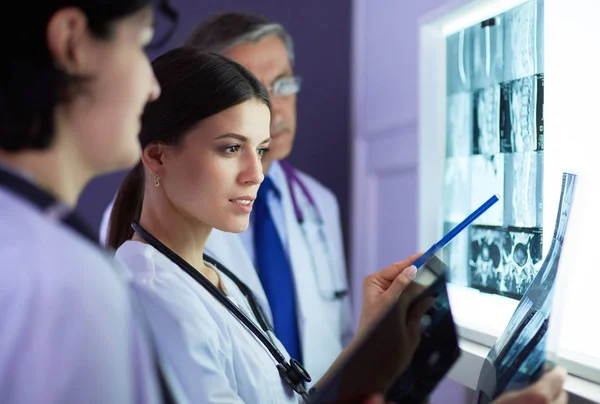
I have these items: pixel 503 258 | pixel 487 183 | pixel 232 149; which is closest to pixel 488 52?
pixel 487 183

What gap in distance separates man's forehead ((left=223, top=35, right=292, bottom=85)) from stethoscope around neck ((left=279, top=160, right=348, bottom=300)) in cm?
31

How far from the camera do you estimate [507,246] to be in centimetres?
94

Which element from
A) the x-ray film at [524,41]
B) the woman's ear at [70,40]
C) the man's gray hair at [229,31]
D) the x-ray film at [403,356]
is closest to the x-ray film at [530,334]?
the x-ray film at [403,356]

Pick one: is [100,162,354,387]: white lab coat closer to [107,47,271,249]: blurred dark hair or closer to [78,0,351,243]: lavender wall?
[78,0,351,243]: lavender wall

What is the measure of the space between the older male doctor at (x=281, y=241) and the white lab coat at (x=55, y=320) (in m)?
0.81

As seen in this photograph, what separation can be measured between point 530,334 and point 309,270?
824 millimetres

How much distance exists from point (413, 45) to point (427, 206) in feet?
2.01

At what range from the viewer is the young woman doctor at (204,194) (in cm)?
79

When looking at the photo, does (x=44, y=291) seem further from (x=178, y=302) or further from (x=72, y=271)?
(x=178, y=302)

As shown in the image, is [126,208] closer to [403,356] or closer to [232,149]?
[232,149]

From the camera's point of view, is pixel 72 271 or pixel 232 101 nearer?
pixel 72 271

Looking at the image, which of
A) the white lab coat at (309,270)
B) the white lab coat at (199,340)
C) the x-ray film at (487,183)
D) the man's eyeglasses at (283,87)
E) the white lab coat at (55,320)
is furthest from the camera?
the man's eyeglasses at (283,87)

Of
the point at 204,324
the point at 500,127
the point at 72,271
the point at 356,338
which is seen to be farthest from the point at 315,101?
the point at 72,271

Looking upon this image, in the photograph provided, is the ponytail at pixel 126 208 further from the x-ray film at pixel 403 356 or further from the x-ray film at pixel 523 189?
the x-ray film at pixel 523 189
